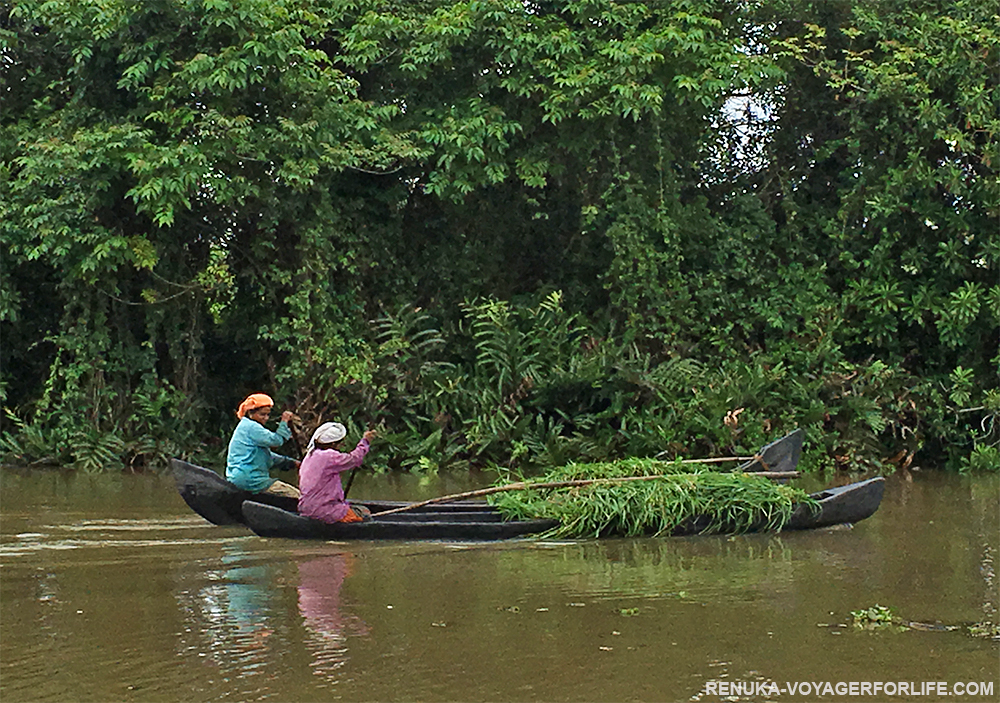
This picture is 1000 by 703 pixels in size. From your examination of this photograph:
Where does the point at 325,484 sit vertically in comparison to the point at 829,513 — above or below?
above

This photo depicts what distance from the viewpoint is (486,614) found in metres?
8.04

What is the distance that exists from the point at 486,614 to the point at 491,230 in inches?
431

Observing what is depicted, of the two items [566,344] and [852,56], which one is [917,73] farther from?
[566,344]

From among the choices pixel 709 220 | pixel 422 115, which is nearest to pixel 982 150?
pixel 709 220

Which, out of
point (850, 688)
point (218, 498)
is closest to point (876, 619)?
point (850, 688)

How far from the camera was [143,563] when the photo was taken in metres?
9.59

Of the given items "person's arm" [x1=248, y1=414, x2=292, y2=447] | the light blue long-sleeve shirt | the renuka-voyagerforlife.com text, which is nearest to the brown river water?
the renuka-voyagerforlife.com text

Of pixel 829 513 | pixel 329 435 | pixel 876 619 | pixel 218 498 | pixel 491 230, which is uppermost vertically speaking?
pixel 491 230

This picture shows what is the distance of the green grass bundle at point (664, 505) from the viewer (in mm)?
10930

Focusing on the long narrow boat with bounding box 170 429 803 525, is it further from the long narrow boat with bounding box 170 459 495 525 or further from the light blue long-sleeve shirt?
the light blue long-sleeve shirt

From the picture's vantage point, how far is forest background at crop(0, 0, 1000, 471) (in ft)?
53.3

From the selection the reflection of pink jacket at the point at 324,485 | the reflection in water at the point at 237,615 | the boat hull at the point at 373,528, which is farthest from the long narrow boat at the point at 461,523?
the reflection in water at the point at 237,615

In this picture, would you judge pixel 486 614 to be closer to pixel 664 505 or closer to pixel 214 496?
pixel 664 505

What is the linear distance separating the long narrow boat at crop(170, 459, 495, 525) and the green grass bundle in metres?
1.30
